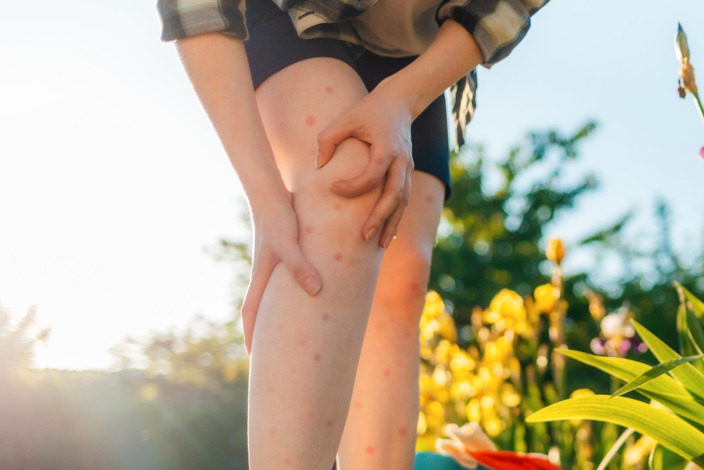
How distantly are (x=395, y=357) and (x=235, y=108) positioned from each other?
48 cm

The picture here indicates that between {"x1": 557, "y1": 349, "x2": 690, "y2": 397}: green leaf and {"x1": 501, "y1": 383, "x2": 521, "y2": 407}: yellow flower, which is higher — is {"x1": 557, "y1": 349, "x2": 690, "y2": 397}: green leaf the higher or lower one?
the lower one

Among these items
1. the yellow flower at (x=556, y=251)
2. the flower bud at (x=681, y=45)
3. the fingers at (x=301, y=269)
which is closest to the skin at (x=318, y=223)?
the fingers at (x=301, y=269)

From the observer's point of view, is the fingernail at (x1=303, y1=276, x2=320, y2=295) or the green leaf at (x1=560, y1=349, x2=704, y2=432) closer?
the fingernail at (x1=303, y1=276, x2=320, y2=295)

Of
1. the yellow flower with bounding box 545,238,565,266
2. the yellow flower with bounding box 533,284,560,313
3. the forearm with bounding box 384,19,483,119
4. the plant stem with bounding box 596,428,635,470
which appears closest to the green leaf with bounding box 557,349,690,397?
the plant stem with bounding box 596,428,635,470

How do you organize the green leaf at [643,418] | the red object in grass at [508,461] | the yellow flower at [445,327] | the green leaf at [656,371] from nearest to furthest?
the green leaf at [656,371] < the green leaf at [643,418] < the red object in grass at [508,461] < the yellow flower at [445,327]

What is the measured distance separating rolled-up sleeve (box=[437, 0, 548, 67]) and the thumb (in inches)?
10.8

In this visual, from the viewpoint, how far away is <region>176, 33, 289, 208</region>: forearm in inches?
29.9

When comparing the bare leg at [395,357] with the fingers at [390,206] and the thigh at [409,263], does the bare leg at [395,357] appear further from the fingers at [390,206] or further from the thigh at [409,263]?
the fingers at [390,206]

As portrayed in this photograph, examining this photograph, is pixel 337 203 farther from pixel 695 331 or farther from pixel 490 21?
pixel 695 331

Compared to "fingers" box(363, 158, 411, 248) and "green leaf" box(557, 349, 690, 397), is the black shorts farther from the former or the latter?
"green leaf" box(557, 349, 690, 397)

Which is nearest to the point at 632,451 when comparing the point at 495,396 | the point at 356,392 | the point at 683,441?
the point at 495,396

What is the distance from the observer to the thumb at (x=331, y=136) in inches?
28.9

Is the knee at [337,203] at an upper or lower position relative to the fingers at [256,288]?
upper

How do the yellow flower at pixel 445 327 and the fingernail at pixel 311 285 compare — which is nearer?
the fingernail at pixel 311 285
